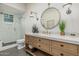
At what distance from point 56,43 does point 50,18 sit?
61 centimetres

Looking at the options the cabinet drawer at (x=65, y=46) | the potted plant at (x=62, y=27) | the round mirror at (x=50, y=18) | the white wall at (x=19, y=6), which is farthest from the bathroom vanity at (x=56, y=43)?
the white wall at (x=19, y=6)

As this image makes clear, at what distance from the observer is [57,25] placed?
146 centimetres

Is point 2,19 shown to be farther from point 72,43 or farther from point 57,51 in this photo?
point 72,43

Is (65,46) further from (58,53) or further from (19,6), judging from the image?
(19,6)

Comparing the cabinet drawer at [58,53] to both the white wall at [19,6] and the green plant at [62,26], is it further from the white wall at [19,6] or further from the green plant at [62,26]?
the white wall at [19,6]

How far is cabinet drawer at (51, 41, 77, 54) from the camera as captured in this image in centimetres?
89

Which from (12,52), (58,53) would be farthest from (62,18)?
(12,52)

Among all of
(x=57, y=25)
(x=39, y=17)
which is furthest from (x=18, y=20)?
(x=57, y=25)

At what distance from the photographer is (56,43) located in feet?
3.55

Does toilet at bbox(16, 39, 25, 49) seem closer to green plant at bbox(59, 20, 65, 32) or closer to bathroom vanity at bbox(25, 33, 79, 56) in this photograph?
bathroom vanity at bbox(25, 33, 79, 56)

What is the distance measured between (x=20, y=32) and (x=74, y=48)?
92 centimetres

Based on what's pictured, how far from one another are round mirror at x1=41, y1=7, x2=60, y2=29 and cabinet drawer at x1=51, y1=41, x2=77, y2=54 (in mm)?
473

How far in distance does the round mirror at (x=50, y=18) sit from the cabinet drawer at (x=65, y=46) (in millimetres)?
473

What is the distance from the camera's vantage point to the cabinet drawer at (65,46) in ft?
2.93
